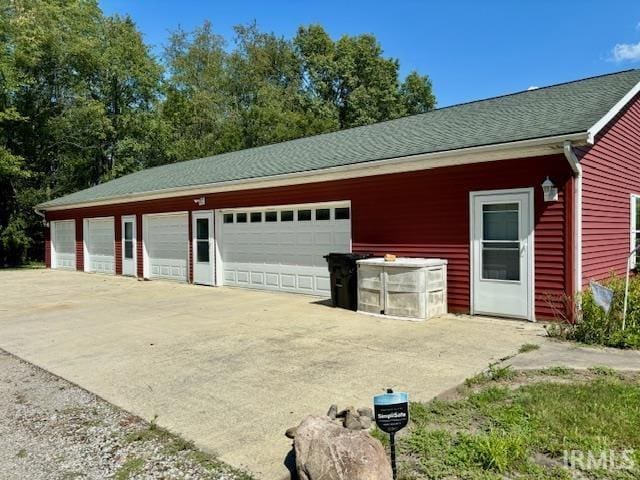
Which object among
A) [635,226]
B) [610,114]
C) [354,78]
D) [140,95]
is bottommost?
[635,226]

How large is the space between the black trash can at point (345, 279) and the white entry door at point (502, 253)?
6.99 ft

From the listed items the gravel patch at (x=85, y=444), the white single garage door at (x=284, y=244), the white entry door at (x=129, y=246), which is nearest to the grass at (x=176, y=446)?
the gravel patch at (x=85, y=444)

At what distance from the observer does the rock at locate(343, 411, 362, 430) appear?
3.37 meters

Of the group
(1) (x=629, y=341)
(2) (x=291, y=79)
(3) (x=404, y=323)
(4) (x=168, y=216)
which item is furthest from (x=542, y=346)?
(2) (x=291, y=79)

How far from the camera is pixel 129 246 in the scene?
16.6 meters

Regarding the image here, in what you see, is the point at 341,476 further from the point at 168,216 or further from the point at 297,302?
the point at 168,216

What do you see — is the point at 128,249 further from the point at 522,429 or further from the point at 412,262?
the point at 522,429

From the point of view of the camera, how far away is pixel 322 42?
132ft

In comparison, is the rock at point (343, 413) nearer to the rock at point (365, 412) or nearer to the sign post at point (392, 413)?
the rock at point (365, 412)

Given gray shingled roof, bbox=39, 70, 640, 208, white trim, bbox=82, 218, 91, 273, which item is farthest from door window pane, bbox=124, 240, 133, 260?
white trim, bbox=82, 218, 91, 273

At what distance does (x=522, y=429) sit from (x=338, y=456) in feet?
5.01

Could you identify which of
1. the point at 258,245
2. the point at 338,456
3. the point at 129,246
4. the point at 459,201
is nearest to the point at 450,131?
the point at 459,201

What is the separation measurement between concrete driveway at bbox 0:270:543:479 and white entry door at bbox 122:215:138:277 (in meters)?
6.10

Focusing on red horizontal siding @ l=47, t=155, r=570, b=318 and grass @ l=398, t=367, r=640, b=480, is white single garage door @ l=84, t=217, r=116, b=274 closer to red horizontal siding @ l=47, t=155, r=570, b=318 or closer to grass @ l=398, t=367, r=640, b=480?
red horizontal siding @ l=47, t=155, r=570, b=318
